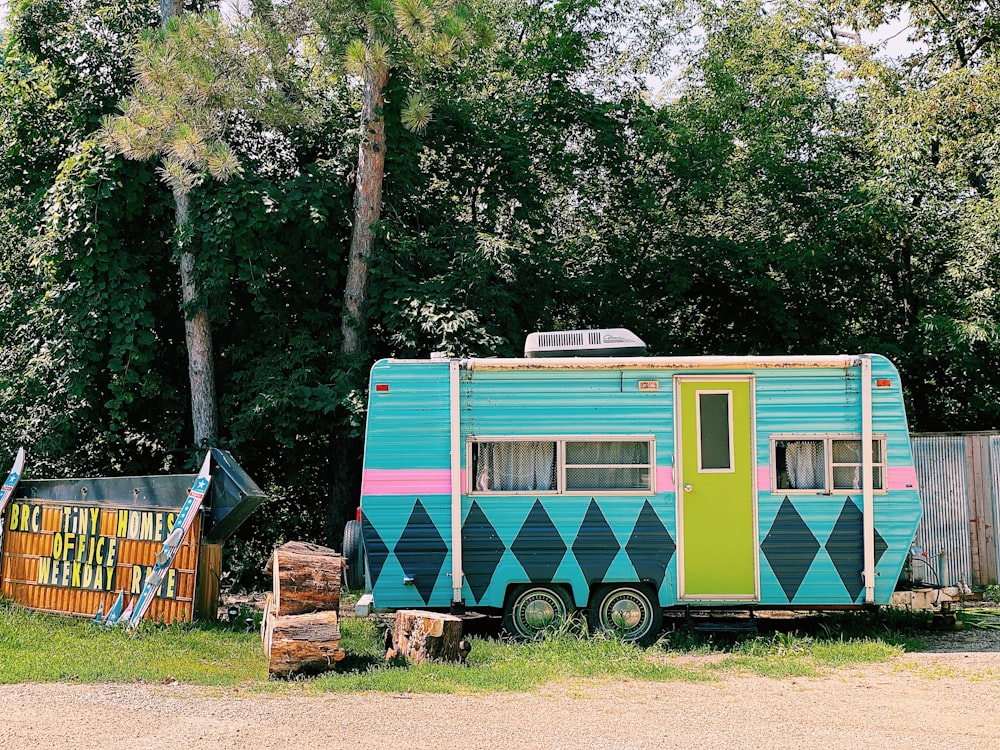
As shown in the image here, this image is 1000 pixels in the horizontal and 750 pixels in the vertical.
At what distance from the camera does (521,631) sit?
9.62m

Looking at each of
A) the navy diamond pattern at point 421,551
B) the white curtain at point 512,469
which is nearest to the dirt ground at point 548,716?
the navy diamond pattern at point 421,551

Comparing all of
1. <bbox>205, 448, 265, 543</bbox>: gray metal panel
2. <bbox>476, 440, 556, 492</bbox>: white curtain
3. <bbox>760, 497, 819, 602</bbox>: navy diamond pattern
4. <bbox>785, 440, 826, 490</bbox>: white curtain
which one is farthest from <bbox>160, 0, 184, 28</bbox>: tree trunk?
<bbox>760, 497, 819, 602</bbox>: navy diamond pattern

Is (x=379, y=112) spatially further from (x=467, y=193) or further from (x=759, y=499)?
(x=759, y=499)

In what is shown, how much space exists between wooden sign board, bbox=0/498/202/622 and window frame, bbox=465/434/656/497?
2944mm

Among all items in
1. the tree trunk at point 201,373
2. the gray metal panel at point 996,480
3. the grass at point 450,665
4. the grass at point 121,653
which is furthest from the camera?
the tree trunk at point 201,373

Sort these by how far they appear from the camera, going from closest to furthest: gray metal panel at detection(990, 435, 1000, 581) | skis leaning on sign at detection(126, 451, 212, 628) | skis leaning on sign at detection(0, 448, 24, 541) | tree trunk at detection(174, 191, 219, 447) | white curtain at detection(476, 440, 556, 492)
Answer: white curtain at detection(476, 440, 556, 492), skis leaning on sign at detection(126, 451, 212, 628), skis leaning on sign at detection(0, 448, 24, 541), gray metal panel at detection(990, 435, 1000, 581), tree trunk at detection(174, 191, 219, 447)

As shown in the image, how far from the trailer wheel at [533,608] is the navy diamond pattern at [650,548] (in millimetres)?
730

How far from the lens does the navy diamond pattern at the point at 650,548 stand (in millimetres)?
9539

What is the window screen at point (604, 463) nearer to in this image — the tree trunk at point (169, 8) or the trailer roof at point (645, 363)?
the trailer roof at point (645, 363)

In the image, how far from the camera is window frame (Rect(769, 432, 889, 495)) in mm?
9500

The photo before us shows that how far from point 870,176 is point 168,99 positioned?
Result: 34.4 feet

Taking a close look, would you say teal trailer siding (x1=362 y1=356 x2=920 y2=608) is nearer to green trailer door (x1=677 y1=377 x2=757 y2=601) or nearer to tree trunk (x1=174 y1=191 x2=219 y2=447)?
green trailer door (x1=677 y1=377 x2=757 y2=601)

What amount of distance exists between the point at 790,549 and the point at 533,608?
2409 mm

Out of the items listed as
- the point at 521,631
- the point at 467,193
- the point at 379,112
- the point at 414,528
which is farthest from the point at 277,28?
the point at 521,631
